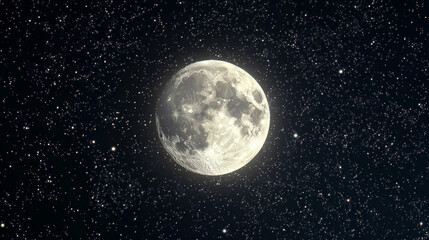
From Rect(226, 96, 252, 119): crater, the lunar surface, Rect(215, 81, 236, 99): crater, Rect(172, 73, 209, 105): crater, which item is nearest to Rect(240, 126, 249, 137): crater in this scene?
the lunar surface

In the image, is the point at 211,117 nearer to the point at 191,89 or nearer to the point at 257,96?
the point at 191,89

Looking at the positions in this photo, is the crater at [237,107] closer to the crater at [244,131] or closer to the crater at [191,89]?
the crater at [244,131]

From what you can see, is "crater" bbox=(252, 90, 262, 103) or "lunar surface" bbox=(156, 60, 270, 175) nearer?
"lunar surface" bbox=(156, 60, 270, 175)

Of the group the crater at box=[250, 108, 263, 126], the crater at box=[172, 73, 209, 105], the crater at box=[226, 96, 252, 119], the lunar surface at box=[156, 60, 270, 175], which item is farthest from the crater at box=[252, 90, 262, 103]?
the crater at box=[172, 73, 209, 105]

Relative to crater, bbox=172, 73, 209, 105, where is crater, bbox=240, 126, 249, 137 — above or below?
below

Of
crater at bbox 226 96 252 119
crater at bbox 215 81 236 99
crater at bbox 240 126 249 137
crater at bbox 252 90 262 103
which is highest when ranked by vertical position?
crater at bbox 252 90 262 103

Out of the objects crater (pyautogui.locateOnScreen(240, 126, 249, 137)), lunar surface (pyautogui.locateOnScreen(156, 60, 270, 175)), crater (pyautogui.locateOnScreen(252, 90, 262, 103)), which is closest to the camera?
lunar surface (pyautogui.locateOnScreen(156, 60, 270, 175))

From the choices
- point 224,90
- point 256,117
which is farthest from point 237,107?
point 256,117

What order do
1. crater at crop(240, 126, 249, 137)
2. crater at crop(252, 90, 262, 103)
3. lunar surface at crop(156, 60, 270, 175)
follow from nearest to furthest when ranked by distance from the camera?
1. lunar surface at crop(156, 60, 270, 175)
2. crater at crop(240, 126, 249, 137)
3. crater at crop(252, 90, 262, 103)

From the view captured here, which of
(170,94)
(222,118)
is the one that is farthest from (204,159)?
(170,94)

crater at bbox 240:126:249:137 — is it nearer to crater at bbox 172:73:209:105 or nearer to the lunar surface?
the lunar surface
